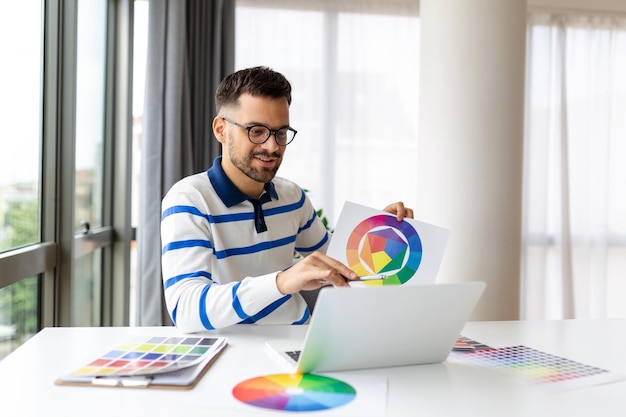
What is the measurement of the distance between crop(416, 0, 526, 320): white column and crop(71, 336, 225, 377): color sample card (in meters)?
1.65

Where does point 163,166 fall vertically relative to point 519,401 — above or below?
above

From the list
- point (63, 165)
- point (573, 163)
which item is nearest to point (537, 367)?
point (63, 165)

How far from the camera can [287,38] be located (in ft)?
13.0

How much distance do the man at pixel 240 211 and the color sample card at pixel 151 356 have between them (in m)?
0.15

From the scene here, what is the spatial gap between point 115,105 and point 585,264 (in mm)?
3145

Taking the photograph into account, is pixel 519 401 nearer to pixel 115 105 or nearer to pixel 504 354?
pixel 504 354

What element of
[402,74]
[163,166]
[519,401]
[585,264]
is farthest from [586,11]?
[519,401]

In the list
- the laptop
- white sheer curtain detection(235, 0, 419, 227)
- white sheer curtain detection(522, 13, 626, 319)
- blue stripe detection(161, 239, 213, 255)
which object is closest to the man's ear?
blue stripe detection(161, 239, 213, 255)

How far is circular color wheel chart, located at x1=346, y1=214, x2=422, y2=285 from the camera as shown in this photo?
60.6 inches

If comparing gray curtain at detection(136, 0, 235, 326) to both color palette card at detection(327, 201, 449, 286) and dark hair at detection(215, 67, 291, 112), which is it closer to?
dark hair at detection(215, 67, 291, 112)

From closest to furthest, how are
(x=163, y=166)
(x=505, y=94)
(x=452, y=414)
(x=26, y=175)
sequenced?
(x=452, y=414)
(x=26, y=175)
(x=505, y=94)
(x=163, y=166)

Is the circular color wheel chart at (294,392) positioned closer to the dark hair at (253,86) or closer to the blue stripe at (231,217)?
the blue stripe at (231,217)

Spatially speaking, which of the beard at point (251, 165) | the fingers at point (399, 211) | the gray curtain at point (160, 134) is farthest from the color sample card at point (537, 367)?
the gray curtain at point (160, 134)

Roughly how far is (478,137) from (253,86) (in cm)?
131
